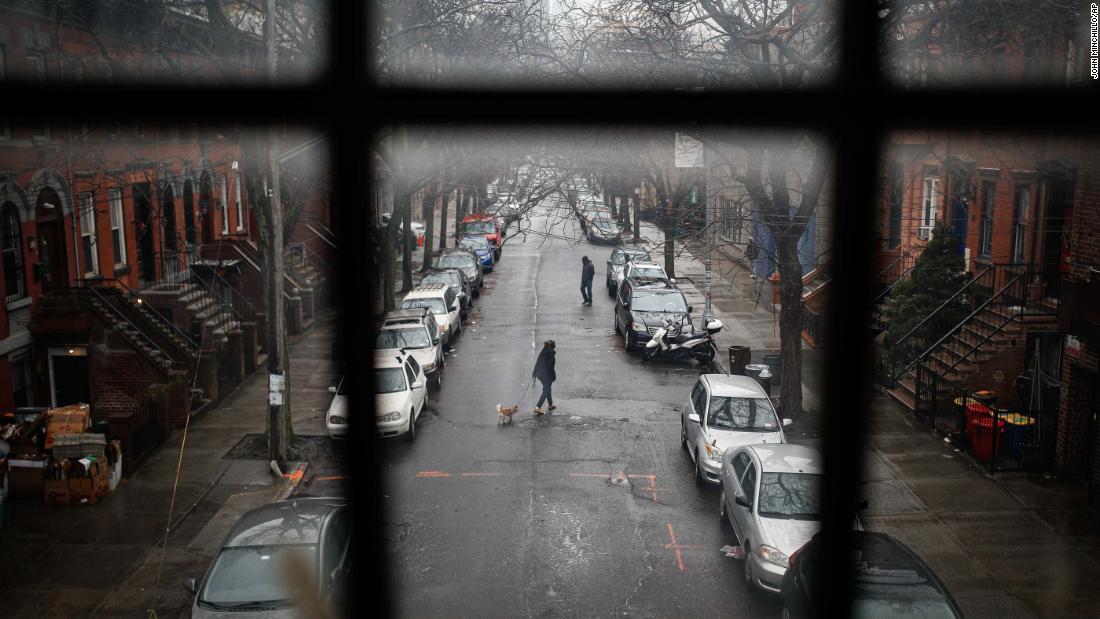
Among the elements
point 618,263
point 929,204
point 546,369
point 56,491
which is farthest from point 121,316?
point 618,263

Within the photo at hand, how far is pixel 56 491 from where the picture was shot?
13.1 metres

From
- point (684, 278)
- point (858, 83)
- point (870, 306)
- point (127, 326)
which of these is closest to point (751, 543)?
point (858, 83)

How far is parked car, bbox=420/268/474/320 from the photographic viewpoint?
1164 inches

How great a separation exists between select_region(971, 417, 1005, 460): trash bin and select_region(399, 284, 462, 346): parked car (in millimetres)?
13553

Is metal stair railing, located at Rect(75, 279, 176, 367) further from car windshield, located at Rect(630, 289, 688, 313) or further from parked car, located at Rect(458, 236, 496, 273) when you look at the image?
parked car, located at Rect(458, 236, 496, 273)

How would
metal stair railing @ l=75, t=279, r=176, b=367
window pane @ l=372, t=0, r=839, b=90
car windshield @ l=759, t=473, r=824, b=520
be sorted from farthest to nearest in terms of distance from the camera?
metal stair railing @ l=75, t=279, r=176, b=367 → window pane @ l=372, t=0, r=839, b=90 → car windshield @ l=759, t=473, r=824, b=520

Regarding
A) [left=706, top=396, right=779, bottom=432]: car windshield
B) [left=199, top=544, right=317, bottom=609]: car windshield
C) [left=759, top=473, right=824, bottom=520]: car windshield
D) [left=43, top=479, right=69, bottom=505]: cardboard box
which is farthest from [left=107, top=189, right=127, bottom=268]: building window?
[left=759, top=473, right=824, bottom=520]: car windshield

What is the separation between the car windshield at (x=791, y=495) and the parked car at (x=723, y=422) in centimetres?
252

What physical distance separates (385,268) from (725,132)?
14307mm

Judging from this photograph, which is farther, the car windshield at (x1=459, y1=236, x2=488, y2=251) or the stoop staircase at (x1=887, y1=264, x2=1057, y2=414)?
the car windshield at (x1=459, y1=236, x2=488, y2=251)

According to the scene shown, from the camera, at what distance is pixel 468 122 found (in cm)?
2378

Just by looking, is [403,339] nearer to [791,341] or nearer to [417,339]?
[417,339]

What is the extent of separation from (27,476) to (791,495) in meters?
10.6

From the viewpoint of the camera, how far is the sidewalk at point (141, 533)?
10.3 meters
